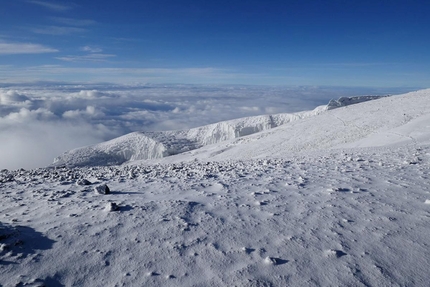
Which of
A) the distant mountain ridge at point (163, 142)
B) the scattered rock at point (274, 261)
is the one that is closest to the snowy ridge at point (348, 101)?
the distant mountain ridge at point (163, 142)

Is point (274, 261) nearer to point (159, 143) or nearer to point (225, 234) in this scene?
point (225, 234)

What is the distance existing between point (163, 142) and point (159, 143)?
1482 mm

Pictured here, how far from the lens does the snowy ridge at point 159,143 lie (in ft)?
221

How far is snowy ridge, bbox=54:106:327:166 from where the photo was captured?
221ft

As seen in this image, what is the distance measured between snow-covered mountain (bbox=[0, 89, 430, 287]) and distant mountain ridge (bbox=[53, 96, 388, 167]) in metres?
56.1

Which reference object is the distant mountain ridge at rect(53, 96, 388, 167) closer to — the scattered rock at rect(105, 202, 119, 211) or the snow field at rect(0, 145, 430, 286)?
the snow field at rect(0, 145, 430, 286)

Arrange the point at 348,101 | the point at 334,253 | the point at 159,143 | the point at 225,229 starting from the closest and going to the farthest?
the point at 334,253, the point at 225,229, the point at 348,101, the point at 159,143

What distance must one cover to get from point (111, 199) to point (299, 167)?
819cm

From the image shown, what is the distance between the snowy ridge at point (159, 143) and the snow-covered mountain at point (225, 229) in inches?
2382

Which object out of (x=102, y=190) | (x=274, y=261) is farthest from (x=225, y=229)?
(x=102, y=190)

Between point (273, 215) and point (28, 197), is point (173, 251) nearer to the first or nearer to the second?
point (273, 215)

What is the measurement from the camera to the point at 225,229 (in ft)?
19.9

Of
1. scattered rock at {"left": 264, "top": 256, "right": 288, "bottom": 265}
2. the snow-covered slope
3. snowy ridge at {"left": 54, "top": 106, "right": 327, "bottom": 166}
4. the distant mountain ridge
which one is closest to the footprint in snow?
scattered rock at {"left": 264, "top": 256, "right": 288, "bottom": 265}

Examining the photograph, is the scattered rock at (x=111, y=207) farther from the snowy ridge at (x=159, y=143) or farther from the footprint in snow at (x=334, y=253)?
the snowy ridge at (x=159, y=143)
